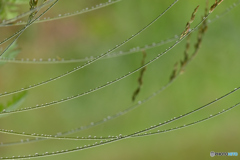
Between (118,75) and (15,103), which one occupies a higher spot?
(118,75)

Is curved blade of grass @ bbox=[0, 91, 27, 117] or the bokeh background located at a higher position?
the bokeh background

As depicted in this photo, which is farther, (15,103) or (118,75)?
(118,75)

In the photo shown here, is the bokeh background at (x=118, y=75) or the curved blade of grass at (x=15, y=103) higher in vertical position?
the bokeh background at (x=118, y=75)

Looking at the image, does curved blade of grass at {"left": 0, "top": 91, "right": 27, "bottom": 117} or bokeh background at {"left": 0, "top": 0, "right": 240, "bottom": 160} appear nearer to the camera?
curved blade of grass at {"left": 0, "top": 91, "right": 27, "bottom": 117}

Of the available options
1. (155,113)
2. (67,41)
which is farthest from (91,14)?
(155,113)

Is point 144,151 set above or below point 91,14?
below

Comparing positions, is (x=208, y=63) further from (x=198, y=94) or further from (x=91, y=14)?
(x=91, y=14)

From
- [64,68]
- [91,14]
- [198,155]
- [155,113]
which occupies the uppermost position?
[91,14]

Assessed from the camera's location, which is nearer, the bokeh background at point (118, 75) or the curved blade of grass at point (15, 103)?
the curved blade of grass at point (15, 103)
